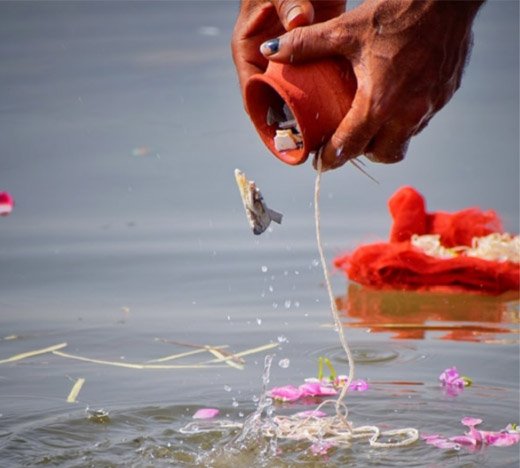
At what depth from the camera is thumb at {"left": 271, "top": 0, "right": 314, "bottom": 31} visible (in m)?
2.87

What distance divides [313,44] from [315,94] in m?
0.10

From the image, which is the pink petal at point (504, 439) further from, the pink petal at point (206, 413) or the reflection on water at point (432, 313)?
the reflection on water at point (432, 313)

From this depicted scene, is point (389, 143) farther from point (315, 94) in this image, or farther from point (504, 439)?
point (504, 439)

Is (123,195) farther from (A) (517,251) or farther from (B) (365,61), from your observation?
(B) (365,61)

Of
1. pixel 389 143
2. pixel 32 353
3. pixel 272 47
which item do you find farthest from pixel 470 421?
pixel 32 353

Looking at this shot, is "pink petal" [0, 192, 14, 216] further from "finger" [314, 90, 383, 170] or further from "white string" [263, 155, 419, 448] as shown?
"finger" [314, 90, 383, 170]

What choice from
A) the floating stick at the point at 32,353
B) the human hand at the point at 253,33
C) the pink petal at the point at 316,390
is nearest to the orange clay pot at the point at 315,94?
the human hand at the point at 253,33

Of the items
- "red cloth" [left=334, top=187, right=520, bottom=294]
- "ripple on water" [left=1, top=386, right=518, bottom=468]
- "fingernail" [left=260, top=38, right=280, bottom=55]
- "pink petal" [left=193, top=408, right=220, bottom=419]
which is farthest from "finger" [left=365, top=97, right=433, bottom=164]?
"red cloth" [left=334, top=187, right=520, bottom=294]

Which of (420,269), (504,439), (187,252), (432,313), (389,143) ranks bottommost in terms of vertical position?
(504,439)

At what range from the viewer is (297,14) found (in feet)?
9.42

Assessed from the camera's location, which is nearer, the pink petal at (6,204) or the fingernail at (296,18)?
the fingernail at (296,18)

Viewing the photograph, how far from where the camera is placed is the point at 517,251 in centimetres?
504

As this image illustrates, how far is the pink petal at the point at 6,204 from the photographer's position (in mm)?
6254

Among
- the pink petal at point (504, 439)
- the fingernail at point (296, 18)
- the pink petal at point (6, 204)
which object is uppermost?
the fingernail at point (296, 18)
